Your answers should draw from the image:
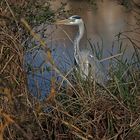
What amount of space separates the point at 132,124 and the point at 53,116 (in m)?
0.35

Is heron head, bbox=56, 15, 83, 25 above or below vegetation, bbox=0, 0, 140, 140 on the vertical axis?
below

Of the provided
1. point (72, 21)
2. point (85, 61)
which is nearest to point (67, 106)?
point (85, 61)

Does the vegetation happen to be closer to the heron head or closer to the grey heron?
the grey heron

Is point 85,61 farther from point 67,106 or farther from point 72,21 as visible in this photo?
point 67,106

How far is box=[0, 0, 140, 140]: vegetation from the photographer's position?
2031mm

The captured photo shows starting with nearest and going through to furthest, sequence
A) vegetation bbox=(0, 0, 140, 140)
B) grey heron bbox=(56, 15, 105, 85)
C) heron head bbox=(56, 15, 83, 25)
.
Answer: vegetation bbox=(0, 0, 140, 140) < grey heron bbox=(56, 15, 105, 85) < heron head bbox=(56, 15, 83, 25)

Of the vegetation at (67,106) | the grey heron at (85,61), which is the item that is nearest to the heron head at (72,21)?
the grey heron at (85,61)

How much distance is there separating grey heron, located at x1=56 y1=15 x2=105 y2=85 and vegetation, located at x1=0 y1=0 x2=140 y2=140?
0.65 feet

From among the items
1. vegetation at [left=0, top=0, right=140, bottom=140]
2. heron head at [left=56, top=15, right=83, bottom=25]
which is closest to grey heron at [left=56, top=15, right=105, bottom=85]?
heron head at [left=56, top=15, right=83, bottom=25]

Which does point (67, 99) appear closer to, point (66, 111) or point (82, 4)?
point (66, 111)

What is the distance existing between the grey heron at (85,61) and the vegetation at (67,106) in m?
0.20

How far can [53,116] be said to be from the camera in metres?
2.24

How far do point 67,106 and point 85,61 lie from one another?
1202 millimetres

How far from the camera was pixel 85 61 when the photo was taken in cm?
353
